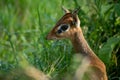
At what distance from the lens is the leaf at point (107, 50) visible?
17.6 ft

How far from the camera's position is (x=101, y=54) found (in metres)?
5.42

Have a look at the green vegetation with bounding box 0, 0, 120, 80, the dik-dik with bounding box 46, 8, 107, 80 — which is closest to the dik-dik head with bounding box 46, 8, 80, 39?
the dik-dik with bounding box 46, 8, 107, 80

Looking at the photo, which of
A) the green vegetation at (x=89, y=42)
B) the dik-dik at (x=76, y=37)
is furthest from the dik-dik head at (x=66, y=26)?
the green vegetation at (x=89, y=42)

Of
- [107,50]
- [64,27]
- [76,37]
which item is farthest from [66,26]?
[107,50]

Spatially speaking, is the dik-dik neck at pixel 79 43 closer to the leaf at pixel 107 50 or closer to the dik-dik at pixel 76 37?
the dik-dik at pixel 76 37

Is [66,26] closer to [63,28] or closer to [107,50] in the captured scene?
[63,28]

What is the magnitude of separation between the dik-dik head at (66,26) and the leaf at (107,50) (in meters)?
0.33

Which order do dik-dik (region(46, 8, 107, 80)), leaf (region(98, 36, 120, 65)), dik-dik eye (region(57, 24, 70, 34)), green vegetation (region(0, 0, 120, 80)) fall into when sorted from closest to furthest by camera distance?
dik-dik (region(46, 8, 107, 80))
dik-dik eye (region(57, 24, 70, 34))
leaf (region(98, 36, 120, 65))
green vegetation (region(0, 0, 120, 80))

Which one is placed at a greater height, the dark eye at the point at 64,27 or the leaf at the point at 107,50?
the dark eye at the point at 64,27

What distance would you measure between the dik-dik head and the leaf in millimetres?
332

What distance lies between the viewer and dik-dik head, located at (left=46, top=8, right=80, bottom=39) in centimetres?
514

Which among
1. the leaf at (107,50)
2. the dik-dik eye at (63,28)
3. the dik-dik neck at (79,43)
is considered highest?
the dik-dik eye at (63,28)

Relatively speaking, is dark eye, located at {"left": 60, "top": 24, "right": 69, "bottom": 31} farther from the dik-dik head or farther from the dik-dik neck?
the dik-dik neck

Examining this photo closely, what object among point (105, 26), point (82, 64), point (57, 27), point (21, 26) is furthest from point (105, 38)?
point (21, 26)
